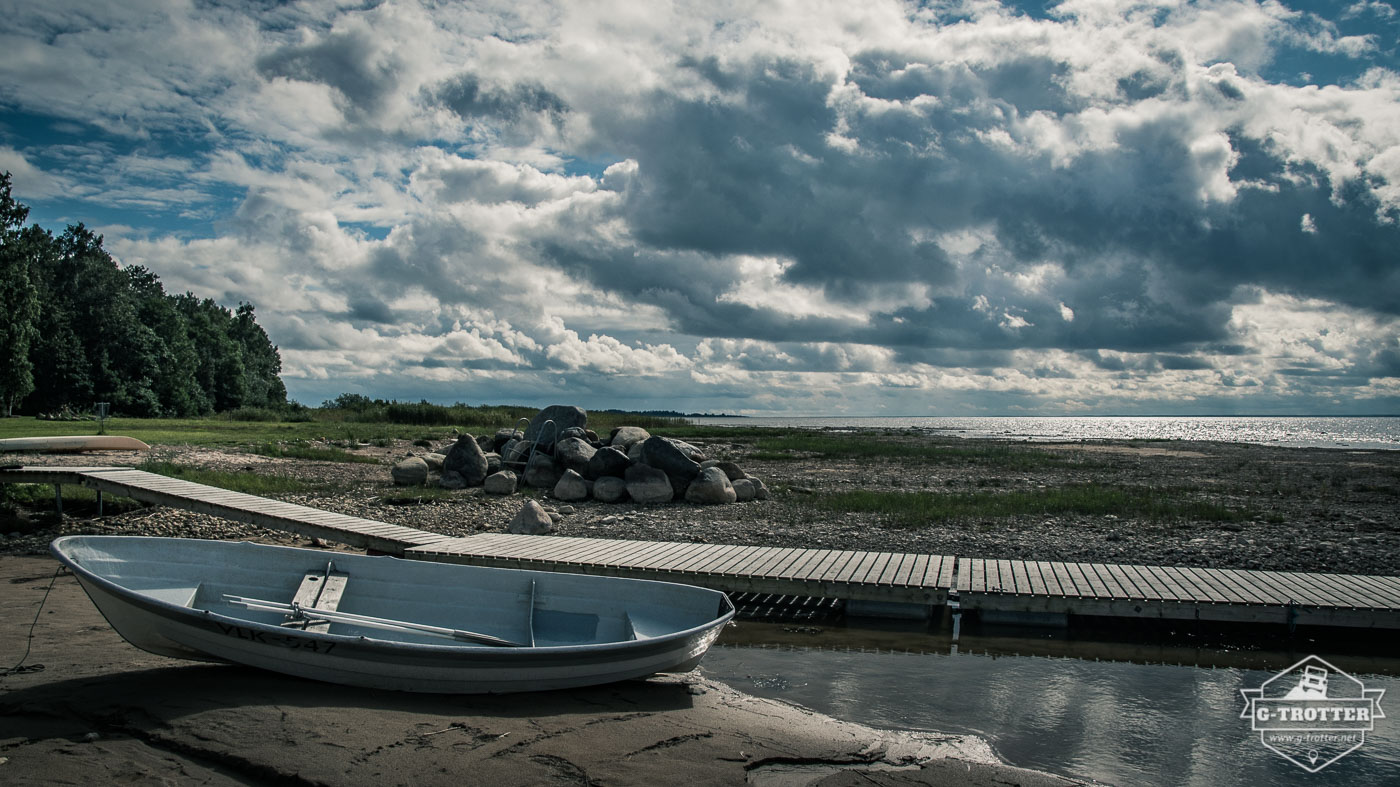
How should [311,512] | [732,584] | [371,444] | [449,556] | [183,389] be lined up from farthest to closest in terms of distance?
[183,389], [371,444], [311,512], [449,556], [732,584]

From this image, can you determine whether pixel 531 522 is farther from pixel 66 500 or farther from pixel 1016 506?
pixel 1016 506

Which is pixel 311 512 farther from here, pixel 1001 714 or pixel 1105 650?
pixel 1105 650

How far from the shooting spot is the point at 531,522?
14.9 meters

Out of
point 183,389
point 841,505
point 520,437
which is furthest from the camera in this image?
point 183,389

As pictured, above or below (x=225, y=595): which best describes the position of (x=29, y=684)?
below

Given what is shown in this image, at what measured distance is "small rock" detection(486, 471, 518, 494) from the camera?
20.2 m

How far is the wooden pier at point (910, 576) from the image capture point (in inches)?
364

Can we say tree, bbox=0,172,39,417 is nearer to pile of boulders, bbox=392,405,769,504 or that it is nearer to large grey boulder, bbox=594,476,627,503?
pile of boulders, bbox=392,405,769,504

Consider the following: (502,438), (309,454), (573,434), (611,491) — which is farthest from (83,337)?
(611,491)

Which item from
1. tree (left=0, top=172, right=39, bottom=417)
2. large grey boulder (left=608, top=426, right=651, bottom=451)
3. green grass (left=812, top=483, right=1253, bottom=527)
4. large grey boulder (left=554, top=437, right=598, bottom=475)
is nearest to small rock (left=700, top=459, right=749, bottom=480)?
green grass (left=812, top=483, right=1253, bottom=527)

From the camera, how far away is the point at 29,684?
6.06 m

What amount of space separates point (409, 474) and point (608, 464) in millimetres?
5432

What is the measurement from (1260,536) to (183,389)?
239 feet

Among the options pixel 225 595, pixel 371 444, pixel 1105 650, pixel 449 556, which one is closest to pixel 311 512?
pixel 449 556
